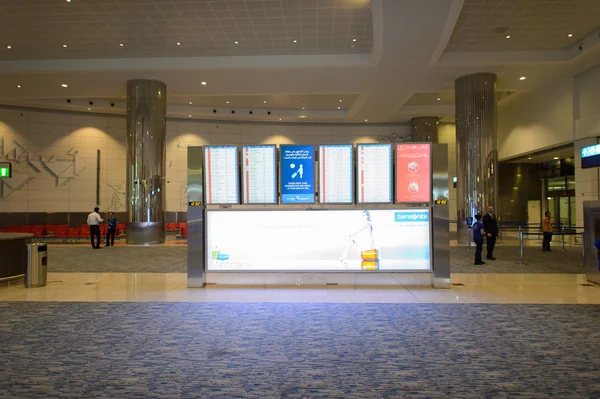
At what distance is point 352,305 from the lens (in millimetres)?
6379

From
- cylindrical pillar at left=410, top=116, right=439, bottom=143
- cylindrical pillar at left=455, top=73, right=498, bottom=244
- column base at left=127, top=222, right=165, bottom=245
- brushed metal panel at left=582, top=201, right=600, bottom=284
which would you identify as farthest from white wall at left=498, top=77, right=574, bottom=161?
column base at left=127, top=222, right=165, bottom=245

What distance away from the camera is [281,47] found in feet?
51.4

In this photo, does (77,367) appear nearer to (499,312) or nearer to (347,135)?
(499,312)

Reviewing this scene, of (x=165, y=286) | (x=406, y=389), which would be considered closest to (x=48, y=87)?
(x=165, y=286)

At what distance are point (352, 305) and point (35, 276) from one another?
19.1 ft

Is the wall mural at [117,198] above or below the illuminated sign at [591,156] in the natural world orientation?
below

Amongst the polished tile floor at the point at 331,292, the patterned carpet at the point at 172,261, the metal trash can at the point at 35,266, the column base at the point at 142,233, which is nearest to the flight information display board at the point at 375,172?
the polished tile floor at the point at 331,292

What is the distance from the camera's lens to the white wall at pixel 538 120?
1842 centimetres

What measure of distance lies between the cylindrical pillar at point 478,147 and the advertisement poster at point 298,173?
1118 centimetres

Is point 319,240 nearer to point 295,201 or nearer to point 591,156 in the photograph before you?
point 295,201

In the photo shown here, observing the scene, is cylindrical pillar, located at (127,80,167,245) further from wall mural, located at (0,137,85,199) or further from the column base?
wall mural, located at (0,137,85,199)

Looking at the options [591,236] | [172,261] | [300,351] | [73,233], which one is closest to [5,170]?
[172,261]

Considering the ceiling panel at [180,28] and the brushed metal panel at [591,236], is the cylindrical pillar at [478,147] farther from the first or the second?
the brushed metal panel at [591,236]

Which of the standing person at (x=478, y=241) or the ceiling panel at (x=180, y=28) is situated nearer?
the standing person at (x=478, y=241)
